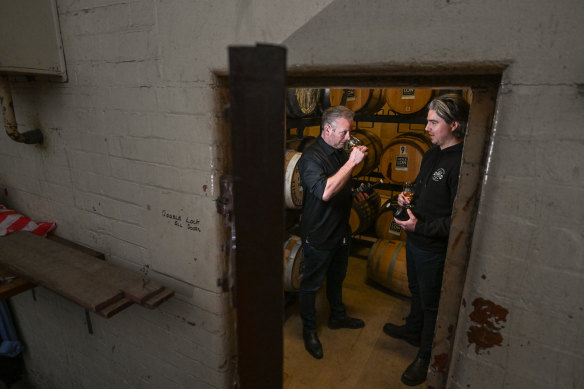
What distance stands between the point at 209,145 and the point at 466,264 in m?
1.25

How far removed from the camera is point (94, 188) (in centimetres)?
206

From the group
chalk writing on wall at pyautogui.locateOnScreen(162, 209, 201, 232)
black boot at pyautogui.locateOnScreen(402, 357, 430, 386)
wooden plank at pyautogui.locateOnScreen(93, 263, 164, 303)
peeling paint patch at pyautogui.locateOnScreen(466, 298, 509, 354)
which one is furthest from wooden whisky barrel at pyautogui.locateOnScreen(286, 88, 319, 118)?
black boot at pyautogui.locateOnScreen(402, 357, 430, 386)

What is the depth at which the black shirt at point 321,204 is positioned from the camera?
2.62 m

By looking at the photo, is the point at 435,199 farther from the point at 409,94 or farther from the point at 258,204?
the point at 409,94

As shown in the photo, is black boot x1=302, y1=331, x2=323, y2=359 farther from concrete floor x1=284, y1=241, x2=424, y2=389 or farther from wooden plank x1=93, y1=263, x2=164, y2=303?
wooden plank x1=93, y1=263, x2=164, y2=303

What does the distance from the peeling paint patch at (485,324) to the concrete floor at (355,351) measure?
1.76 meters

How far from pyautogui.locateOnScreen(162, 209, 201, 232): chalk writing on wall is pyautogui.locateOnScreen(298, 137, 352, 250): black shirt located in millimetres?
1127

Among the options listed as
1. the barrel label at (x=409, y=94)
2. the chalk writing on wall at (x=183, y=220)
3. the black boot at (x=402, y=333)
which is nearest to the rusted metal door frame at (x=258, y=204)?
the chalk writing on wall at (x=183, y=220)

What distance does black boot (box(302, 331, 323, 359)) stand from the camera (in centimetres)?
291

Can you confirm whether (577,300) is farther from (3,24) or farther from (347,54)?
(3,24)

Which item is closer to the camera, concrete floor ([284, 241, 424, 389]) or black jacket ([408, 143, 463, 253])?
black jacket ([408, 143, 463, 253])

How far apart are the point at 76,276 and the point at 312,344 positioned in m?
2.05

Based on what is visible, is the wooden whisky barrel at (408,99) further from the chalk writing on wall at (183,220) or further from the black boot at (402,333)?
the chalk writing on wall at (183,220)

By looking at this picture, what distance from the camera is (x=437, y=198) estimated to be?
2.22 meters
